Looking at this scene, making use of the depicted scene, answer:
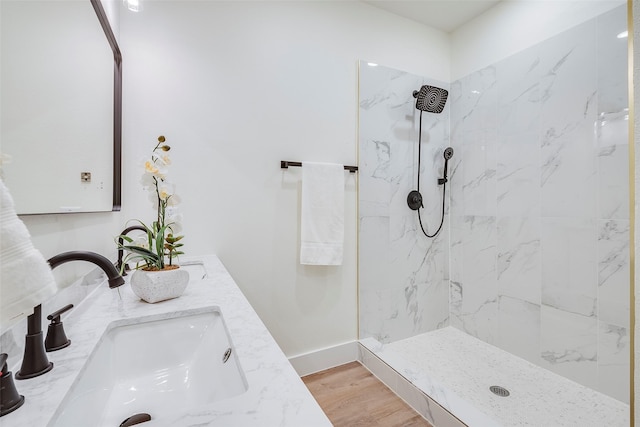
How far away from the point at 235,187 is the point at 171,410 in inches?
45.2

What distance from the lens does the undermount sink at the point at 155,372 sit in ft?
1.74

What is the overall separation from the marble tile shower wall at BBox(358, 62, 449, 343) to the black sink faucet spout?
1.49 m

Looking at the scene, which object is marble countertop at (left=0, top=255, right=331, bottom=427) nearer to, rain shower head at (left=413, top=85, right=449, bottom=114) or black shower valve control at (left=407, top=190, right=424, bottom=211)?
black shower valve control at (left=407, top=190, right=424, bottom=211)

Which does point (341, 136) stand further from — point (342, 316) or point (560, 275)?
point (560, 275)

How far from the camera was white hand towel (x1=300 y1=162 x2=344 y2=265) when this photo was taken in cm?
172

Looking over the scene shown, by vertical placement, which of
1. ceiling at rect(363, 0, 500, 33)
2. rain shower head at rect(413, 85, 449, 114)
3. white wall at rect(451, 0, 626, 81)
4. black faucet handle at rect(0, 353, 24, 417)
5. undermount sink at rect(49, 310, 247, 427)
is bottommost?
undermount sink at rect(49, 310, 247, 427)

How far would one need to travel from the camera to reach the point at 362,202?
195 centimetres

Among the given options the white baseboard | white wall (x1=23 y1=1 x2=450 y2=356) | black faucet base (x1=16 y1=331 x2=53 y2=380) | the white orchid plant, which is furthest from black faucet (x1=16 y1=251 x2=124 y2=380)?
the white baseboard

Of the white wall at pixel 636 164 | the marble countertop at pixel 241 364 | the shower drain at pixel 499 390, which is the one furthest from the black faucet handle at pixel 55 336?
the shower drain at pixel 499 390

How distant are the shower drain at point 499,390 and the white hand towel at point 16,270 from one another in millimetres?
1980

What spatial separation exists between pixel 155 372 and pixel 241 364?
0.37m

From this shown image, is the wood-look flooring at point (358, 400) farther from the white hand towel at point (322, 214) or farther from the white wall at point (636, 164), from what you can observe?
the white wall at point (636, 164)

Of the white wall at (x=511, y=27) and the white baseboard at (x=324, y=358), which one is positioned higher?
the white wall at (x=511, y=27)

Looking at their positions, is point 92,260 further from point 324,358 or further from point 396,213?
point 396,213
